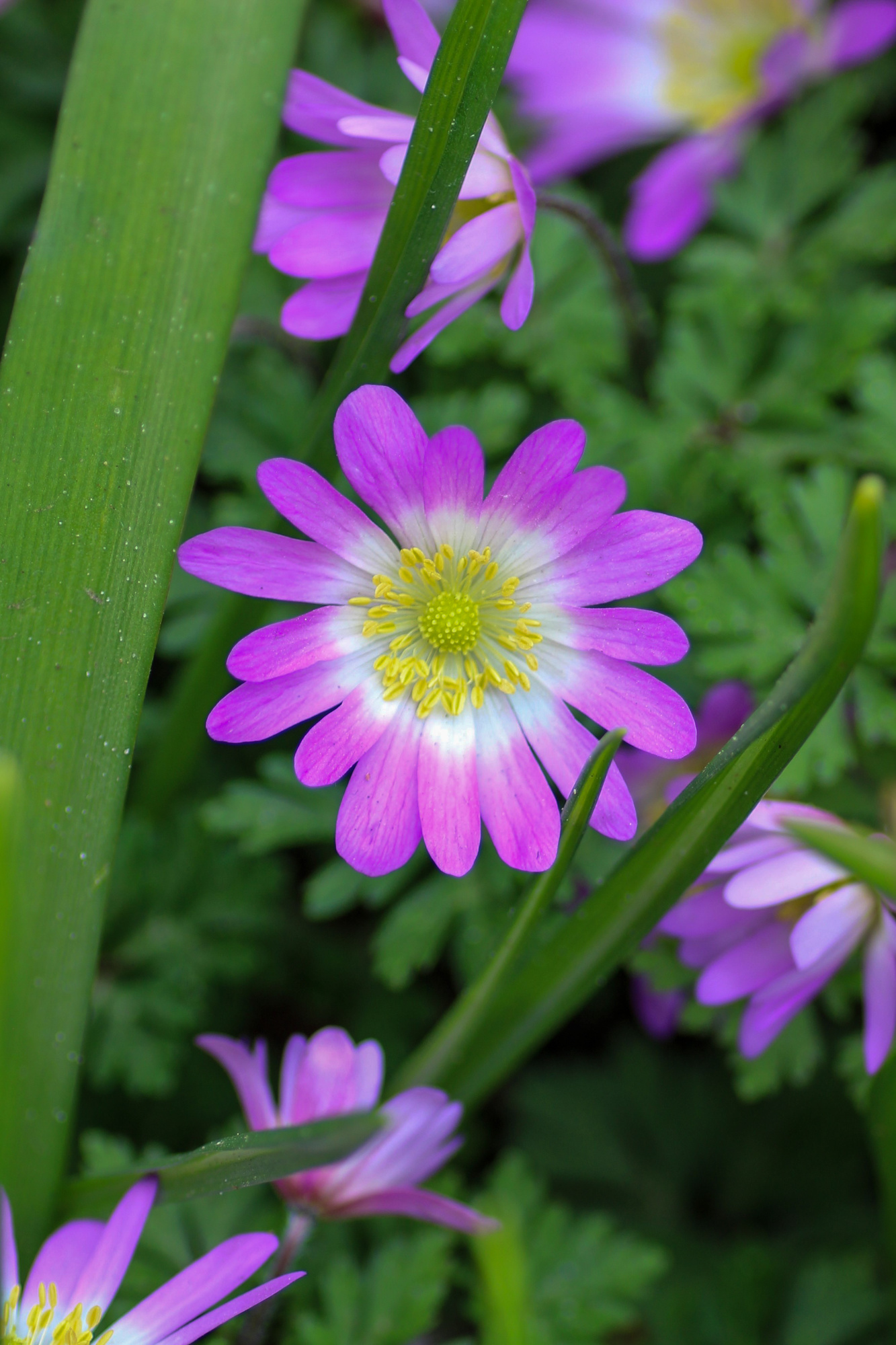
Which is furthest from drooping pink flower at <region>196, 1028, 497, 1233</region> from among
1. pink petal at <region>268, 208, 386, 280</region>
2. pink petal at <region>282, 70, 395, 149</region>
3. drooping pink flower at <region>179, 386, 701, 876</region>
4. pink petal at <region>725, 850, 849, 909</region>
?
pink petal at <region>282, 70, 395, 149</region>

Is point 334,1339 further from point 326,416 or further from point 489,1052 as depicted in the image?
point 326,416

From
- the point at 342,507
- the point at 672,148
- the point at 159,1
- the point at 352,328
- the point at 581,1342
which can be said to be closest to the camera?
the point at 342,507

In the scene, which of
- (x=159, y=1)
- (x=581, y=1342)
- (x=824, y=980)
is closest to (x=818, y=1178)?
(x=581, y=1342)

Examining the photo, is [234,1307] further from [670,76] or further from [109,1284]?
[670,76]

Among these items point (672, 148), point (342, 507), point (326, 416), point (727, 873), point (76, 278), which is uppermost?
point (672, 148)

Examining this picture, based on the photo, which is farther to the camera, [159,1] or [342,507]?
[159,1]

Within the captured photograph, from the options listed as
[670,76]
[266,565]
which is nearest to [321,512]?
[266,565]

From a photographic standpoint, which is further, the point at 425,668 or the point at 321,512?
the point at 425,668

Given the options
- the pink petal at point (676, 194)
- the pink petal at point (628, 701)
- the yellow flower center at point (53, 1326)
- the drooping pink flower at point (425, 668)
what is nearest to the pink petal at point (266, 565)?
the drooping pink flower at point (425, 668)
